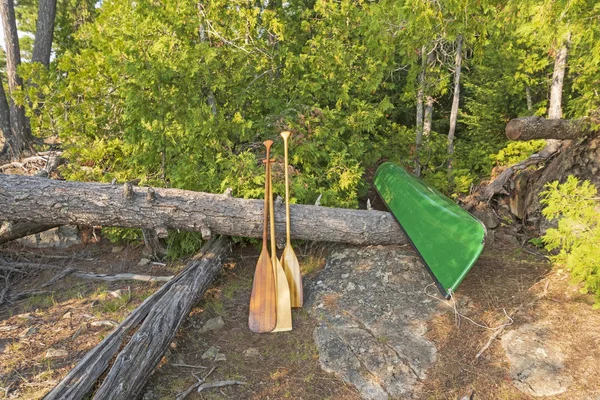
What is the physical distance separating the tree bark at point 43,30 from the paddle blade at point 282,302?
6349 millimetres

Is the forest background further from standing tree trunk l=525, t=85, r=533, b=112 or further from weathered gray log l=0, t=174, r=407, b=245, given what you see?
weathered gray log l=0, t=174, r=407, b=245

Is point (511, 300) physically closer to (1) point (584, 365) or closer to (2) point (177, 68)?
(1) point (584, 365)

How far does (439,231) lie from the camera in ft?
12.1

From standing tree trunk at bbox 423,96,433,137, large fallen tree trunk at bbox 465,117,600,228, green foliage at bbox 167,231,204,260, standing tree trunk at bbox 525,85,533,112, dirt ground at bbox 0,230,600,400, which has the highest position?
standing tree trunk at bbox 525,85,533,112

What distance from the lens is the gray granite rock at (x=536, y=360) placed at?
256 cm

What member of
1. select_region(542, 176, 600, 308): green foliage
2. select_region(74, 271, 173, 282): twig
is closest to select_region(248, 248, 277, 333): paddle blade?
select_region(74, 271, 173, 282): twig

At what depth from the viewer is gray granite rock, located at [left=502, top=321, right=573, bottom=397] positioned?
2.56m

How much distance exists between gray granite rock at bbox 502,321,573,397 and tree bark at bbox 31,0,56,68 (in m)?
8.39

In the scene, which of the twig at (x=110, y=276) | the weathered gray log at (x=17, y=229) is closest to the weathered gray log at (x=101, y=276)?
the twig at (x=110, y=276)

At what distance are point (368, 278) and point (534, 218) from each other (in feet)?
8.86

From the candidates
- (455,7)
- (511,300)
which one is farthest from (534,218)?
(455,7)

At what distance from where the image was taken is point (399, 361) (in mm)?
2893

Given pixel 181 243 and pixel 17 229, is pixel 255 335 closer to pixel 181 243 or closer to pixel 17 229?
pixel 181 243

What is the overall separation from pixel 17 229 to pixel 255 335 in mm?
3129
